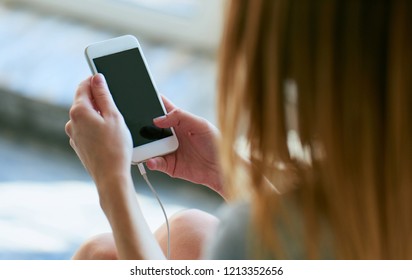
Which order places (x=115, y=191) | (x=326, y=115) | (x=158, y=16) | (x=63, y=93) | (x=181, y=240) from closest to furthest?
(x=326, y=115)
(x=115, y=191)
(x=181, y=240)
(x=63, y=93)
(x=158, y=16)

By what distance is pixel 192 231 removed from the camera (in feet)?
3.08

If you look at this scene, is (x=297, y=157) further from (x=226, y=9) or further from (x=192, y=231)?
(x=192, y=231)

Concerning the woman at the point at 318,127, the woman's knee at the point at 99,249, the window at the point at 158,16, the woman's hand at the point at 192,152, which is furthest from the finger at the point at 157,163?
the window at the point at 158,16

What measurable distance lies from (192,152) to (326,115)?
1.21 ft

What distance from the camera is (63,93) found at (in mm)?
1472

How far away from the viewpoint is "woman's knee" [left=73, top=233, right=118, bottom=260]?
936 mm

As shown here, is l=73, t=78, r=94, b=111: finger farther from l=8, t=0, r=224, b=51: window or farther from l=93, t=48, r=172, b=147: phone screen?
l=8, t=0, r=224, b=51: window

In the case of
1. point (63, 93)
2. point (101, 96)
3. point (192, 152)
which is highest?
point (101, 96)

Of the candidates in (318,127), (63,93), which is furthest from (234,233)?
(63,93)

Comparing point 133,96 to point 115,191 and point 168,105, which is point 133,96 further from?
point 115,191

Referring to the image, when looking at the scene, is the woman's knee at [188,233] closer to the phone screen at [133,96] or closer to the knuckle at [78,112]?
the phone screen at [133,96]

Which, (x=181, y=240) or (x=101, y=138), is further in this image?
(x=181, y=240)

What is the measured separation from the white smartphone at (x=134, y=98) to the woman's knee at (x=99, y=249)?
10cm

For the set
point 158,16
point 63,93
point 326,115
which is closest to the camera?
point 326,115
